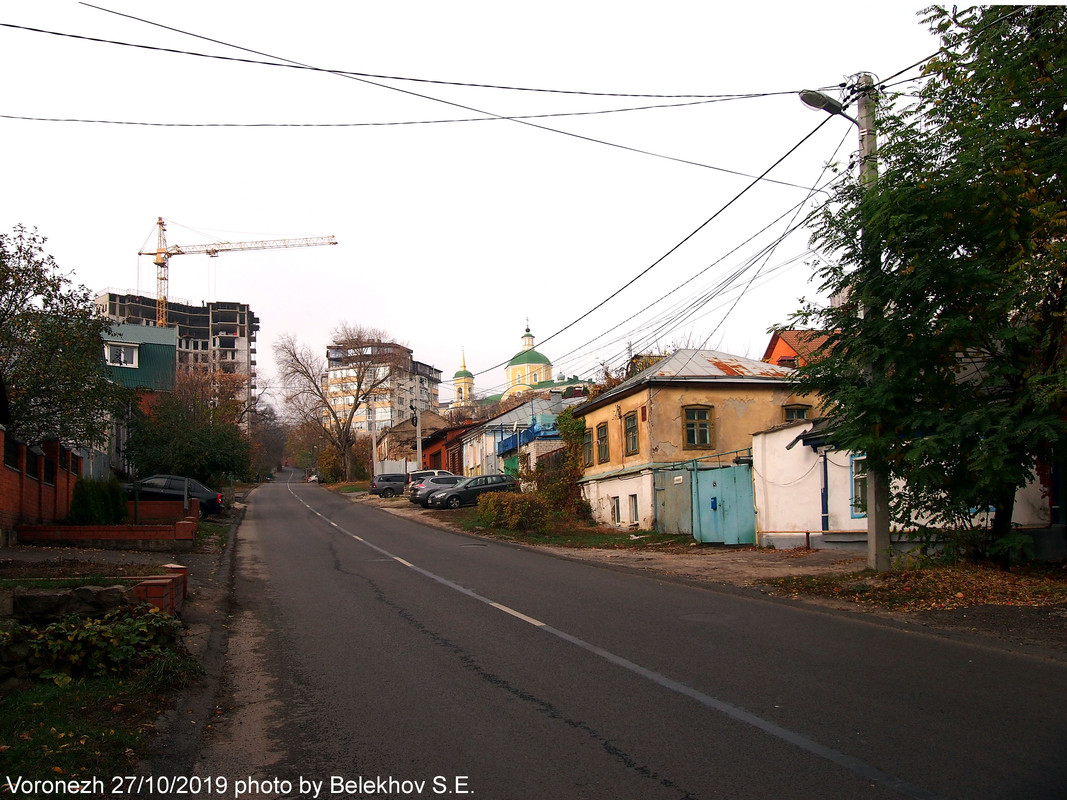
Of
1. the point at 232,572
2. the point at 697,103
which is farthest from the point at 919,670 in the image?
the point at 232,572

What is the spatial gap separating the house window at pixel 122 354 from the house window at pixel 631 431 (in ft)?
95.5

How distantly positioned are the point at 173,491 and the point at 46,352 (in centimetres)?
1277

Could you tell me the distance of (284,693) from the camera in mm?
6836

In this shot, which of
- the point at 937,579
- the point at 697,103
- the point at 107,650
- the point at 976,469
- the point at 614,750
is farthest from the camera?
the point at 697,103

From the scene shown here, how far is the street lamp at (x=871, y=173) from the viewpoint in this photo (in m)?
12.2

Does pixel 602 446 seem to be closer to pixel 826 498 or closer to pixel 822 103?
pixel 826 498

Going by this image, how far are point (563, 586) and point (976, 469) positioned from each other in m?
6.14

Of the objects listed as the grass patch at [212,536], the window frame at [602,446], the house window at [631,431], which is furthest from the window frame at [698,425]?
the grass patch at [212,536]

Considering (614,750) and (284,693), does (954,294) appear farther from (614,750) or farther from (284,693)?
(284,693)

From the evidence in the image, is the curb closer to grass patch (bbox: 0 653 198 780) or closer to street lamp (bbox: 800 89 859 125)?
grass patch (bbox: 0 653 198 780)

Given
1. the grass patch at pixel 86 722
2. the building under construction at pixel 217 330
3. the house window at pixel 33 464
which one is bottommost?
the grass patch at pixel 86 722

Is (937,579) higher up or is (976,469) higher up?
(976,469)

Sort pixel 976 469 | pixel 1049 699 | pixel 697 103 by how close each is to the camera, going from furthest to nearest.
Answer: pixel 697 103 < pixel 976 469 < pixel 1049 699

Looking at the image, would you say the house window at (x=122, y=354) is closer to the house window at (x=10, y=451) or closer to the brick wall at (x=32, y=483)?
the brick wall at (x=32, y=483)
